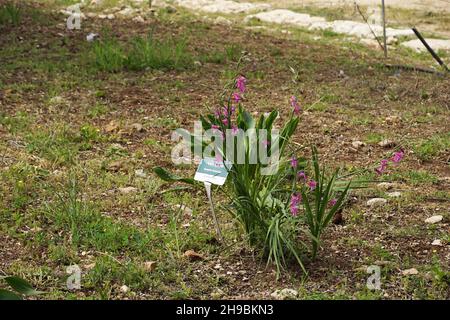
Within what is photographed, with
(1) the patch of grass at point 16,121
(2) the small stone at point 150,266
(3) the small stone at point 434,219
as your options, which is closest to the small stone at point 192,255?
(2) the small stone at point 150,266

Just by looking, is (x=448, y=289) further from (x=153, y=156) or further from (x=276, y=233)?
(x=153, y=156)

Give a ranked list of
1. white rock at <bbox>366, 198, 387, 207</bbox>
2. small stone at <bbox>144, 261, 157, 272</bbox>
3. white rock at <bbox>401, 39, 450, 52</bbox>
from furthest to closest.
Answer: white rock at <bbox>401, 39, 450, 52</bbox> < white rock at <bbox>366, 198, 387, 207</bbox> < small stone at <bbox>144, 261, 157, 272</bbox>

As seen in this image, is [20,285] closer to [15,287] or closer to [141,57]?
[15,287]

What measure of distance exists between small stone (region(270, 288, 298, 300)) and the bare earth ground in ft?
0.16

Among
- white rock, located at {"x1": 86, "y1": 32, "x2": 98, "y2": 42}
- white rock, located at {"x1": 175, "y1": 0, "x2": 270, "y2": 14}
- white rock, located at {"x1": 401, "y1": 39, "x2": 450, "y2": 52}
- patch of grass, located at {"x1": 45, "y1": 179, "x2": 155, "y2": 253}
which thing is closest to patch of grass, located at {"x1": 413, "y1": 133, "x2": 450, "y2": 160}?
patch of grass, located at {"x1": 45, "y1": 179, "x2": 155, "y2": 253}

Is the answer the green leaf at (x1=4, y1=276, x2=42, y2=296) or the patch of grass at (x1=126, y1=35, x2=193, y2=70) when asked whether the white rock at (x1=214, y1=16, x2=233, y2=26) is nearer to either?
the patch of grass at (x1=126, y1=35, x2=193, y2=70)

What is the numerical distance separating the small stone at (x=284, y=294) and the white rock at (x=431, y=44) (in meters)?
6.00

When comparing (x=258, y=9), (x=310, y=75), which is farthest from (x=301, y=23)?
(x=310, y=75)

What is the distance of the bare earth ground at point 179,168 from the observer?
3779mm

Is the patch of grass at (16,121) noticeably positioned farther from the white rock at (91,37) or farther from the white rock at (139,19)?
the white rock at (139,19)

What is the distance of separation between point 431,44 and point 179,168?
4.82 meters

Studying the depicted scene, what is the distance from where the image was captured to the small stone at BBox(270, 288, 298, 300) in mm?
3551

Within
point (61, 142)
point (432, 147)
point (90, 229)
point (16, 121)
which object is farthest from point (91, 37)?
point (90, 229)
